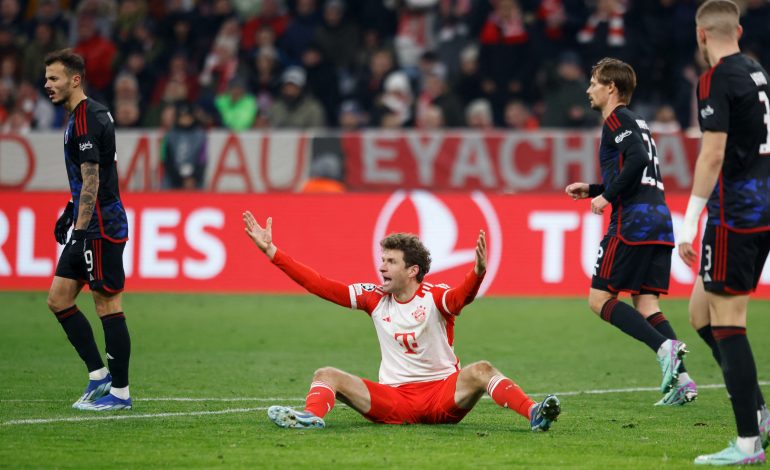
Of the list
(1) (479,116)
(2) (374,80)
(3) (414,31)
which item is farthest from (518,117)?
(3) (414,31)

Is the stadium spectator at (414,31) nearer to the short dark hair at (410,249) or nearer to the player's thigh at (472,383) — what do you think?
the short dark hair at (410,249)

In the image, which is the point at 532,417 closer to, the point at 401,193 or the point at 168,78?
the point at 401,193

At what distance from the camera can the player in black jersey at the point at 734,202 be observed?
241 inches

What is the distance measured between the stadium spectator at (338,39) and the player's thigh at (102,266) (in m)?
12.5

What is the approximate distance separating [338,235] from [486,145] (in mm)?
2253

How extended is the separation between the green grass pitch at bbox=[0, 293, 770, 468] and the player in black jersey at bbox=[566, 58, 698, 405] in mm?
642

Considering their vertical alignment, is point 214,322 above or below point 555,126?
below

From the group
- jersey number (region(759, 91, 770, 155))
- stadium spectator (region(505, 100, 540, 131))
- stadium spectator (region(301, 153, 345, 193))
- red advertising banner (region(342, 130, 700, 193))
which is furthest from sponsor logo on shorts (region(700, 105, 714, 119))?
stadium spectator (region(505, 100, 540, 131))

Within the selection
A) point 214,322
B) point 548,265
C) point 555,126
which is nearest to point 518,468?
point 214,322

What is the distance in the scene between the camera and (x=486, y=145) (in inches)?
637

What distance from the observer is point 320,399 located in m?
7.33

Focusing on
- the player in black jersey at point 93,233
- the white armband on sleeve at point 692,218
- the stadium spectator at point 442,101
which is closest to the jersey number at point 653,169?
the white armband on sleeve at point 692,218

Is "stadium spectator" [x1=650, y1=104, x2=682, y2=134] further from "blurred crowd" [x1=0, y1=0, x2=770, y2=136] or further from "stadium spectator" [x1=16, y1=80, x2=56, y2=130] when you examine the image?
"stadium spectator" [x1=16, y1=80, x2=56, y2=130]

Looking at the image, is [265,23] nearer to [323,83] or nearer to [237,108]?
[323,83]
